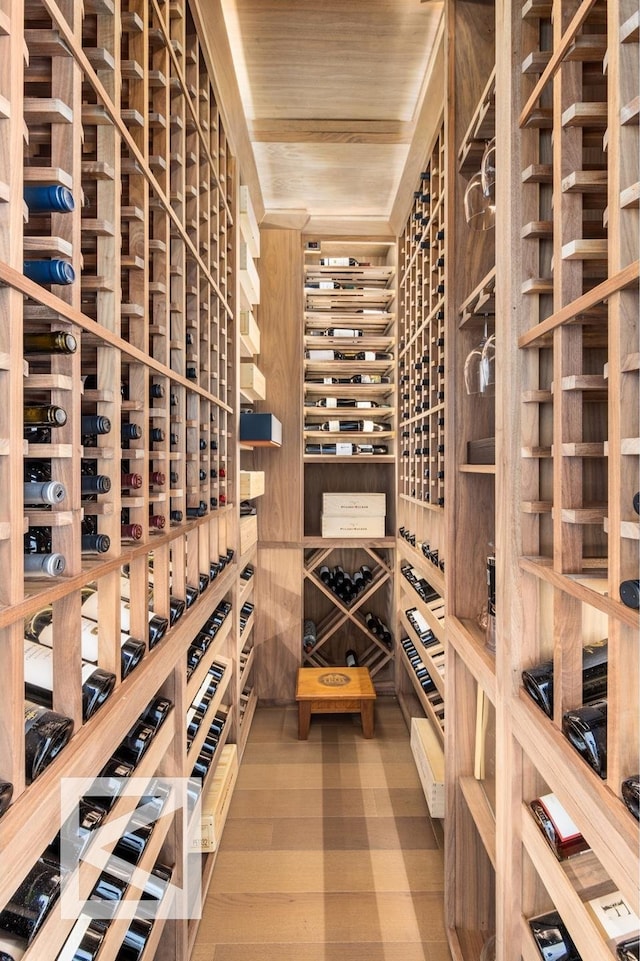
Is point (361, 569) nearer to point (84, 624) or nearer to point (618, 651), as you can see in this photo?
point (84, 624)

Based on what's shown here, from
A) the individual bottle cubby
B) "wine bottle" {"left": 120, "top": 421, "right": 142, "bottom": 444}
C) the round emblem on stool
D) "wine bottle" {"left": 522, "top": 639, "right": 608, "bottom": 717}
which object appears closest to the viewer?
"wine bottle" {"left": 522, "top": 639, "right": 608, "bottom": 717}

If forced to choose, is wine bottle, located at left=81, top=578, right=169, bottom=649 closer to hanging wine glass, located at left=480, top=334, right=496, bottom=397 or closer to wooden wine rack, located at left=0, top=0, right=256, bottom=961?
wooden wine rack, located at left=0, top=0, right=256, bottom=961

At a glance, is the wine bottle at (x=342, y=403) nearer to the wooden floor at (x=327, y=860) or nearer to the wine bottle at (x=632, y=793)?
the wooden floor at (x=327, y=860)

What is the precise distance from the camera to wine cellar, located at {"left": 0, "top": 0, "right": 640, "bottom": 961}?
74cm

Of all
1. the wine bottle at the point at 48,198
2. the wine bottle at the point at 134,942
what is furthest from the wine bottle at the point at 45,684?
the wine bottle at the point at 48,198

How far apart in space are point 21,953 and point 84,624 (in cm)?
52

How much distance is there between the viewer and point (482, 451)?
1550mm

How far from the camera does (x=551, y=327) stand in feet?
3.12

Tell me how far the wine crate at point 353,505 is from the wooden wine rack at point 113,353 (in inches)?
49.6

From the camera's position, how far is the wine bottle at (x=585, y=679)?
1.00 m

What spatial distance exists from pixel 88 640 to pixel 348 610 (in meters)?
2.37

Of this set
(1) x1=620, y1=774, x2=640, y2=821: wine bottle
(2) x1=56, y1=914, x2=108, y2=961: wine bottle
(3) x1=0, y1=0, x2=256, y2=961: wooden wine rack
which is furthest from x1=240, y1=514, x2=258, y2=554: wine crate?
(1) x1=620, y1=774, x2=640, y2=821: wine bottle

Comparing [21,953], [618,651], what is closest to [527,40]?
[618,651]

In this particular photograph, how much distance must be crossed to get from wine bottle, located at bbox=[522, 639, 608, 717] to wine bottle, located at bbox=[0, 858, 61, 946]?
818 mm
